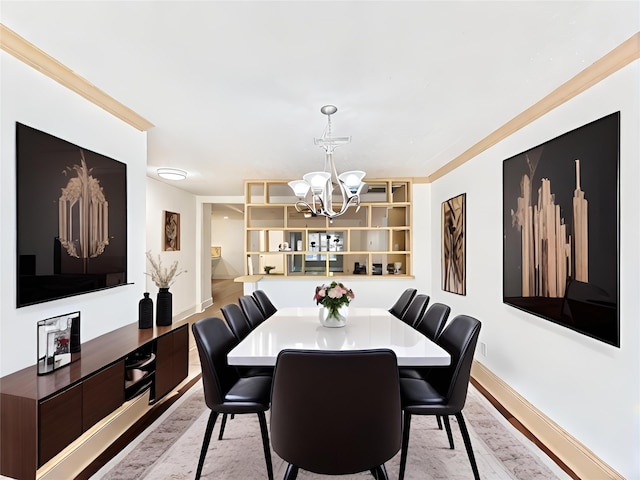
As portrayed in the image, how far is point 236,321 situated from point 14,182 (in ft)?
5.02

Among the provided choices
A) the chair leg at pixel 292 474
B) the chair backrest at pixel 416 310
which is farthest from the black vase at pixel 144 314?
the chair backrest at pixel 416 310

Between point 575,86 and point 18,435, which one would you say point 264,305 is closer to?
point 18,435

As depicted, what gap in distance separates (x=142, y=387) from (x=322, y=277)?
2944 mm

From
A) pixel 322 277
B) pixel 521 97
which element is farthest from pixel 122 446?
pixel 521 97

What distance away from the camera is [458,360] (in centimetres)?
180

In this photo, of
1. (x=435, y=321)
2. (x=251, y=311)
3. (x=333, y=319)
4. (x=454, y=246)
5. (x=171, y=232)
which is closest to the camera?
(x=435, y=321)

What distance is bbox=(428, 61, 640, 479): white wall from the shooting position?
1627 mm

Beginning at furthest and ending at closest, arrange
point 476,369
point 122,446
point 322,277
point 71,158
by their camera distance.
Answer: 1. point 322,277
2. point 476,369
3. point 122,446
4. point 71,158

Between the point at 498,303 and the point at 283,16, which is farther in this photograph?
the point at 498,303

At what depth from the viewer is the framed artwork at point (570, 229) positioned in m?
1.71

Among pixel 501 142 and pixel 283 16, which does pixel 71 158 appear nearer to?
pixel 283 16

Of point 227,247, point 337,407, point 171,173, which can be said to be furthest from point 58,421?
point 227,247

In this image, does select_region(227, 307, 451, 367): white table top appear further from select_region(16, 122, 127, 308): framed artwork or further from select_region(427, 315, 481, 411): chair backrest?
select_region(16, 122, 127, 308): framed artwork

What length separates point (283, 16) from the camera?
1.47 meters
